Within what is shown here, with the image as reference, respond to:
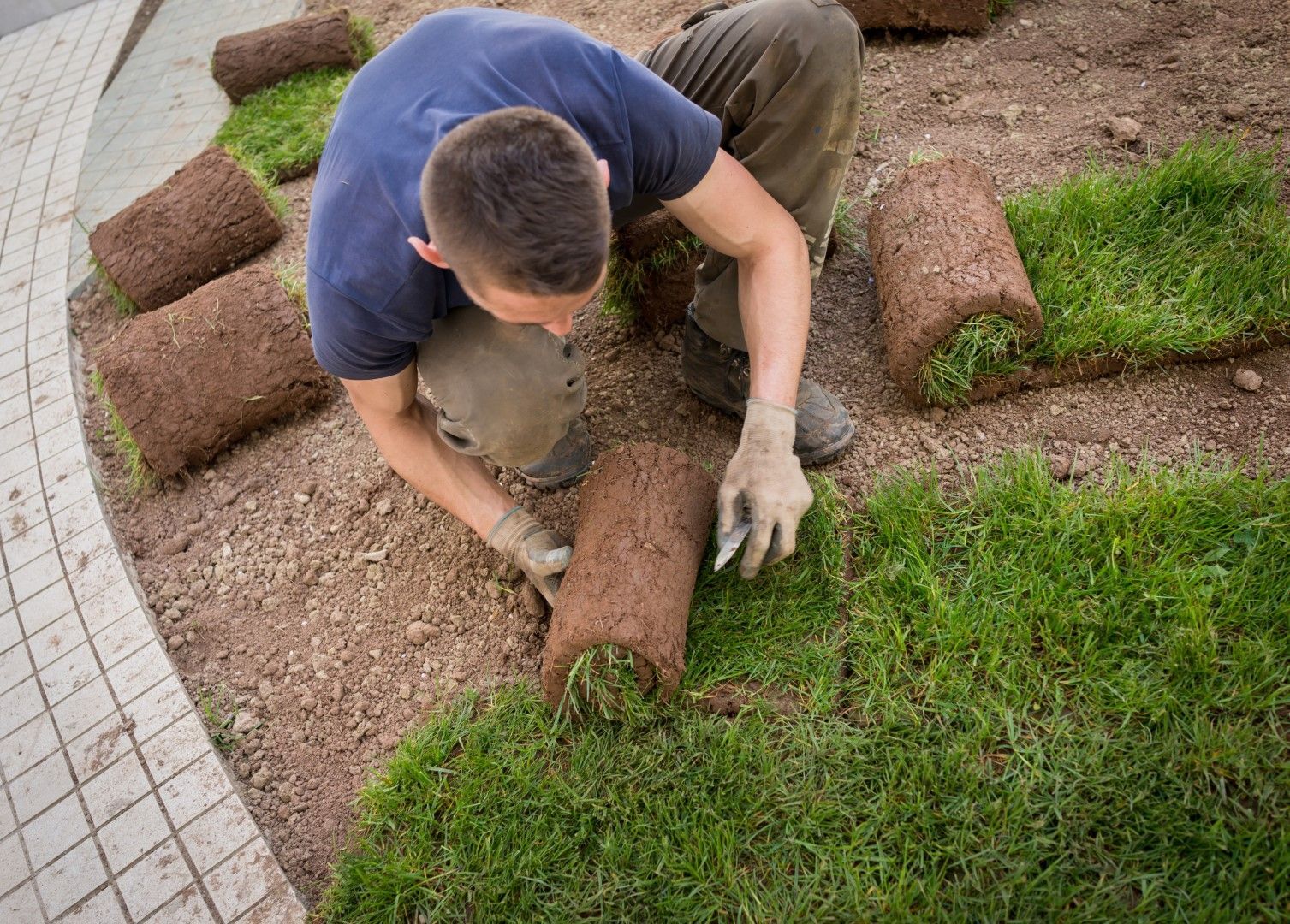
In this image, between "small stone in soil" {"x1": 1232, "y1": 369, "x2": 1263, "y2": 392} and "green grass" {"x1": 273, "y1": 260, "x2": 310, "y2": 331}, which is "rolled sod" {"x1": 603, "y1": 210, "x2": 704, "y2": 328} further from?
"small stone in soil" {"x1": 1232, "y1": 369, "x2": 1263, "y2": 392}

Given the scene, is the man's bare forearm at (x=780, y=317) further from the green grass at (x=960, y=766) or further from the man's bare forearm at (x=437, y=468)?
the man's bare forearm at (x=437, y=468)

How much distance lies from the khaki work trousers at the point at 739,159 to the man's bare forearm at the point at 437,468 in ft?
0.24

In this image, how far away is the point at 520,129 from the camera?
1676mm

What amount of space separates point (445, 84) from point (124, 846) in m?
2.18

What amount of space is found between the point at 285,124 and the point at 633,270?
8.92 ft

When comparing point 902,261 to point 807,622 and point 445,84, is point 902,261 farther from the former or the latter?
point 445,84

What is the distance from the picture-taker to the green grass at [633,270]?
3.06 meters

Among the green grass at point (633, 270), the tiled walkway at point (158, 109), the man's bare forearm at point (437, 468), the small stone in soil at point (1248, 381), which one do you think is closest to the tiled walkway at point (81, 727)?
the tiled walkway at point (158, 109)

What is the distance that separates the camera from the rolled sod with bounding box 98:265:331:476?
3250 mm

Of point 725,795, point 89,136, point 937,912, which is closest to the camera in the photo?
point 937,912

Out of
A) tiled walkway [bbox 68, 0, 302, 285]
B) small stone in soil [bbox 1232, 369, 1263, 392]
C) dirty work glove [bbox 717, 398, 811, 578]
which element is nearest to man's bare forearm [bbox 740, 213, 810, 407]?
dirty work glove [bbox 717, 398, 811, 578]

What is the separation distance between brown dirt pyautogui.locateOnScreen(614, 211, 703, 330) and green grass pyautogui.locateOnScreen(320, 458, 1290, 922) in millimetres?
1186

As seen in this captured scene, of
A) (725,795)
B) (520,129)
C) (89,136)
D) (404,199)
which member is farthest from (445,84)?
(89,136)

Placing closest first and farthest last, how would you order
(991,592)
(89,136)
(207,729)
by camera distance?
1. (991,592)
2. (207,729)
3. (89,136)
